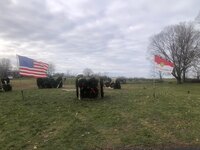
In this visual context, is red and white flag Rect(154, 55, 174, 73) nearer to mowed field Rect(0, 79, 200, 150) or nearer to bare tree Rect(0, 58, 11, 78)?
mowed field Rect(0, 79, 200, 150)

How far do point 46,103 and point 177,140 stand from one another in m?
9.64

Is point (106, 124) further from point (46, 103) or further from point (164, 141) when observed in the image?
point (46, 103)

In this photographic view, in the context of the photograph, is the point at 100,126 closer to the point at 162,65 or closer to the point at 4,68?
the point at 162,65

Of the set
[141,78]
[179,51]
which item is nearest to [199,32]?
[179,51]

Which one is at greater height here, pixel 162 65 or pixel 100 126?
pixel 162 65

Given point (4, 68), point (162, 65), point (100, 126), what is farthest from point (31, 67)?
point (4, 68)

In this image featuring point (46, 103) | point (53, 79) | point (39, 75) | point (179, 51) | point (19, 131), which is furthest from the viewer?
point (179, 51)

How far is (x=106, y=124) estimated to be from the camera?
12.7 meters

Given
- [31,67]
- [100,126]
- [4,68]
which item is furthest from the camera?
[4,68]

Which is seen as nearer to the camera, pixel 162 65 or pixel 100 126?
pixel 100 126

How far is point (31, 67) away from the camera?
786 inches

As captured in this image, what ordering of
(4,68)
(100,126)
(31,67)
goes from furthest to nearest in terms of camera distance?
(4,68) → (31,67) → (100,126)

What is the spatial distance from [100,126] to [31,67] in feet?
29.4

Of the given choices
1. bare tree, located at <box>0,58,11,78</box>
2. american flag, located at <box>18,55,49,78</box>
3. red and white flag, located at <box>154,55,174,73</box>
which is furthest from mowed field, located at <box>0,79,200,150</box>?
bare tree, located at <box>0,58,11,78</box>
